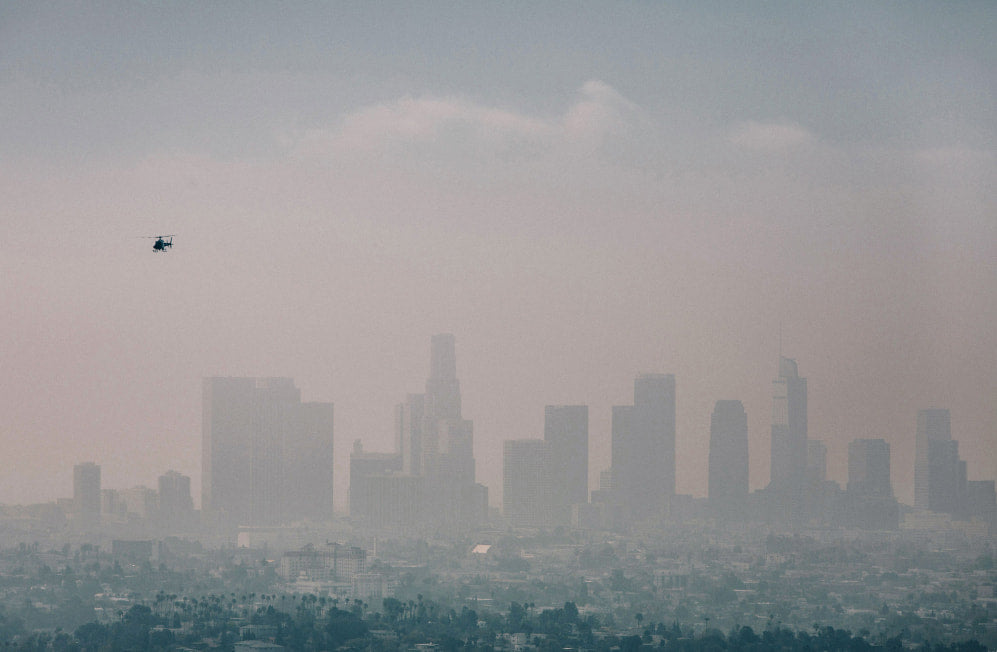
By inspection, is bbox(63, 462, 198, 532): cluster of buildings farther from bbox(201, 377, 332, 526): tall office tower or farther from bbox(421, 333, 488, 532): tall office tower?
bbox(421, 333, 488, 532): tall office tower

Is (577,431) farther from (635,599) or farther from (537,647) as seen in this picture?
(537,647)

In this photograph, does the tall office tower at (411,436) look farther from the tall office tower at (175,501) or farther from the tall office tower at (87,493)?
the tall office tower at (87,493)

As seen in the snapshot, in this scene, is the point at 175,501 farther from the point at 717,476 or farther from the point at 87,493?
the point at 717,476

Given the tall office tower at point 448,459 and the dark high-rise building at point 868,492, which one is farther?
the tall office tower at point 448,459

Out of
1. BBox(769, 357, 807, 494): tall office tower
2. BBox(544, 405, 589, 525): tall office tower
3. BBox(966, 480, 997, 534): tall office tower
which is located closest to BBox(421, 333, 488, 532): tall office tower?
BBox(544, 405, 589, 525): tall office tower

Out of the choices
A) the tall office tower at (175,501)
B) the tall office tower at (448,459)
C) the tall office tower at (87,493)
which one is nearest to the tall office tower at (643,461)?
the tall office tower at (448,459)
